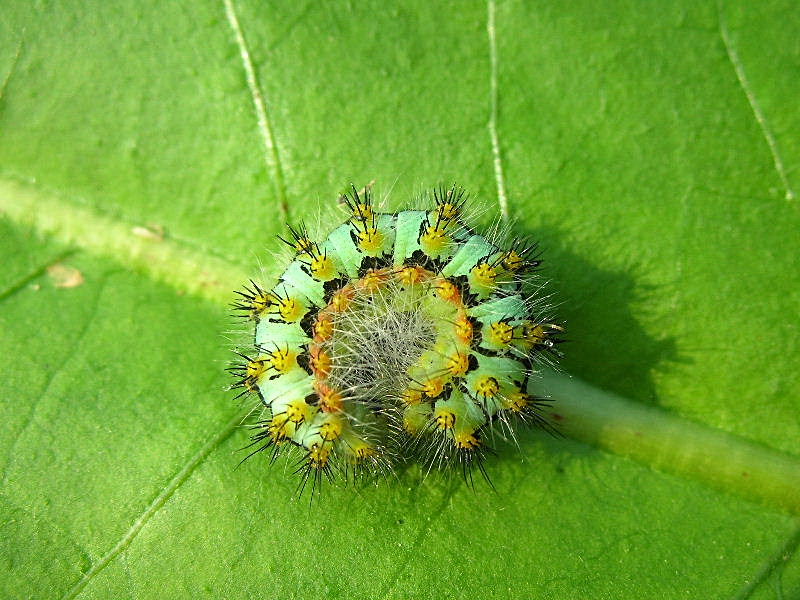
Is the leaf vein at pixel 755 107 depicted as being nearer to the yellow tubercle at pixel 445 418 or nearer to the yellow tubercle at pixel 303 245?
the yellow tubercle at pixel 445 418

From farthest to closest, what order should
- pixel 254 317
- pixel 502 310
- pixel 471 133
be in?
pixel 471 133 → pixel 254 317 → pixel 502 310

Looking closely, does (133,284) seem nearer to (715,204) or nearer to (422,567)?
(422,567)

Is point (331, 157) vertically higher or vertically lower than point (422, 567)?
higher

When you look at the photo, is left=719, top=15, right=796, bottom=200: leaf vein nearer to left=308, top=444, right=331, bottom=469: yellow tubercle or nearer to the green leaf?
the green leaf

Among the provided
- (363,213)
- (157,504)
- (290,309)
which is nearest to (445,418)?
(290,309)

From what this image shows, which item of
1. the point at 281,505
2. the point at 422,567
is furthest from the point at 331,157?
the point at 422,567

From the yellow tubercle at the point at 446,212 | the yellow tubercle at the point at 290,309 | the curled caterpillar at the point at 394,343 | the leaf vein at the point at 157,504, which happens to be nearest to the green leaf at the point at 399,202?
the leaf vein at the point at 157,504
